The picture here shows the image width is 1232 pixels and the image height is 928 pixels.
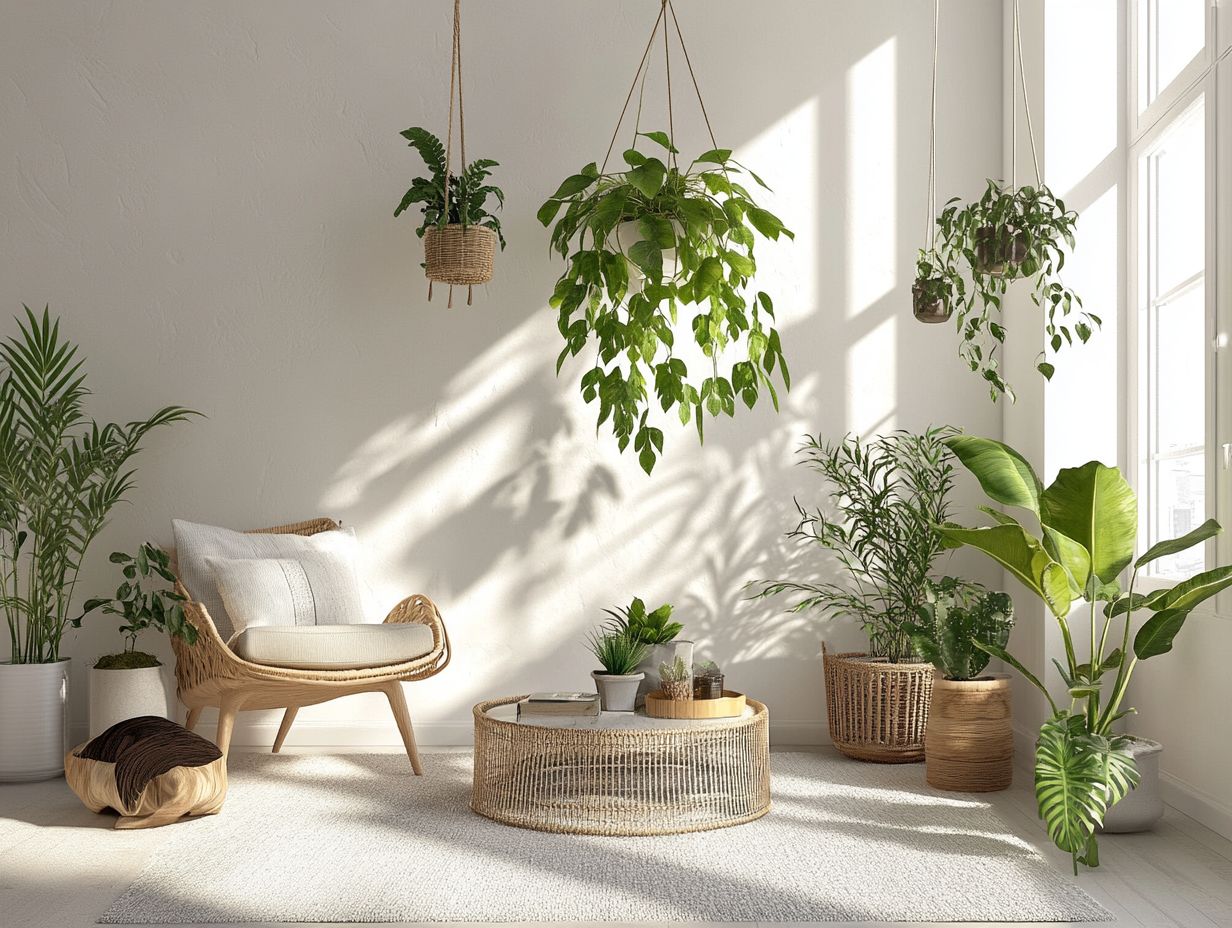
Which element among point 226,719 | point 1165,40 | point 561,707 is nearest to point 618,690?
point 561,707

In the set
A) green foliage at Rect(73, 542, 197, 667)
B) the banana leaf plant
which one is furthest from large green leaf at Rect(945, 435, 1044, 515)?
green foliage at Rect(73, 542, 197, 667)

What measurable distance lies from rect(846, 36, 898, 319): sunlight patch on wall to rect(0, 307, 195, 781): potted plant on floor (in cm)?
262

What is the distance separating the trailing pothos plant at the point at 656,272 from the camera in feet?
11.6

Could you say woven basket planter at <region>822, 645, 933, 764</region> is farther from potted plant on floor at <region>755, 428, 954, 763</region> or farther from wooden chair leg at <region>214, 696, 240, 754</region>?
wooden chair leg at <region>214, 696, 240, 754</region>

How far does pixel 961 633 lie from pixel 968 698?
0.20 metres

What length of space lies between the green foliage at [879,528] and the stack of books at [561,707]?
48.4 inches

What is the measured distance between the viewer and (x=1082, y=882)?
2648 mm

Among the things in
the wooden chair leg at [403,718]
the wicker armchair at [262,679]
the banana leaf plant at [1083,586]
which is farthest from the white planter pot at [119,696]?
the banana leaf plant at [1083,586]

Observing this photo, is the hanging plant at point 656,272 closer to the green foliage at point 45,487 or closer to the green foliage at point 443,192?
the green foliage at point 443,192

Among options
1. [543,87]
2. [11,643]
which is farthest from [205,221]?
→ [11,643]

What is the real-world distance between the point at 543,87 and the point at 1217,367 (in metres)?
2.58

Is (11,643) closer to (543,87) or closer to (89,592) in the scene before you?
(89,592)

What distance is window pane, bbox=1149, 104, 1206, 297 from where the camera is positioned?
3.40 meters

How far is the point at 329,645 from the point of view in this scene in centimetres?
352
